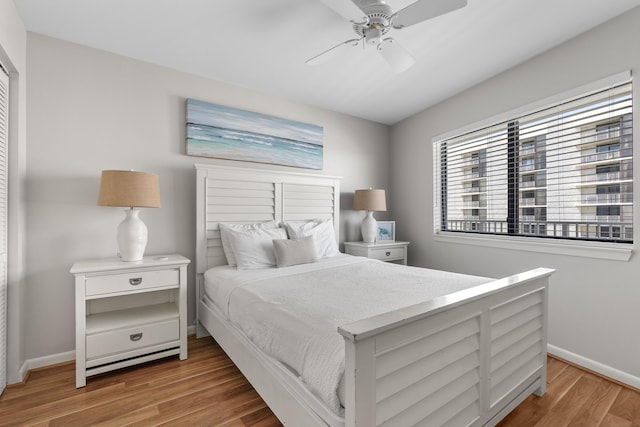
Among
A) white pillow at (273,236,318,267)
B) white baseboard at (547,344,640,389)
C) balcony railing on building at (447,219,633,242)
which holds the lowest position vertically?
white baseboard at (547,344,640,389)

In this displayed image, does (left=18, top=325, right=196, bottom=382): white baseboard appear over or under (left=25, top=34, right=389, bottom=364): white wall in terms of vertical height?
under

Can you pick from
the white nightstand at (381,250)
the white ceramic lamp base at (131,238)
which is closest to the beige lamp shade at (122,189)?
the white ceramic lamp base at (131,238)

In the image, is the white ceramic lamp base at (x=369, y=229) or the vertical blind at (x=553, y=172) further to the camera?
the white ceramic lamp base at (x=369, y=229)

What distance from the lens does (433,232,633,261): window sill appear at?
204 cm

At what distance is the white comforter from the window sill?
932mm

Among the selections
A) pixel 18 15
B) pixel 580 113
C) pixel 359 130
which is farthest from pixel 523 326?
pixel 18 15

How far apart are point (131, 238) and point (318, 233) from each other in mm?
1580

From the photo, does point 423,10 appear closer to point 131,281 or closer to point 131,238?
point 131,238

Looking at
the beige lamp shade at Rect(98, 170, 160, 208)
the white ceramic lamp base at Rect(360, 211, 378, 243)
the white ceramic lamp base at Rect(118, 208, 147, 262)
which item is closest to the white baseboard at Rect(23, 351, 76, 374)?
the white ceramic lamp base at Rect(118, 208, 147, 262)

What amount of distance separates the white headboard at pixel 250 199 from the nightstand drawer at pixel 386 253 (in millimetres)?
516

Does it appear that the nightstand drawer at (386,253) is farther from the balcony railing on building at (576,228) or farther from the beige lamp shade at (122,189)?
the beige lamp shade at (122,189)

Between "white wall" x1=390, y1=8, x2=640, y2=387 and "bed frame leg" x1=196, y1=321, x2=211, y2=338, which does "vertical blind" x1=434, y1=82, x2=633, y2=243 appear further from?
"bed frame leg" x1=196, y1=321, x2=211, y2=338

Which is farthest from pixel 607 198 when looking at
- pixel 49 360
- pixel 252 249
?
pixel 49 360

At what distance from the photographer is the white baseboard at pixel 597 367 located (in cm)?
194
